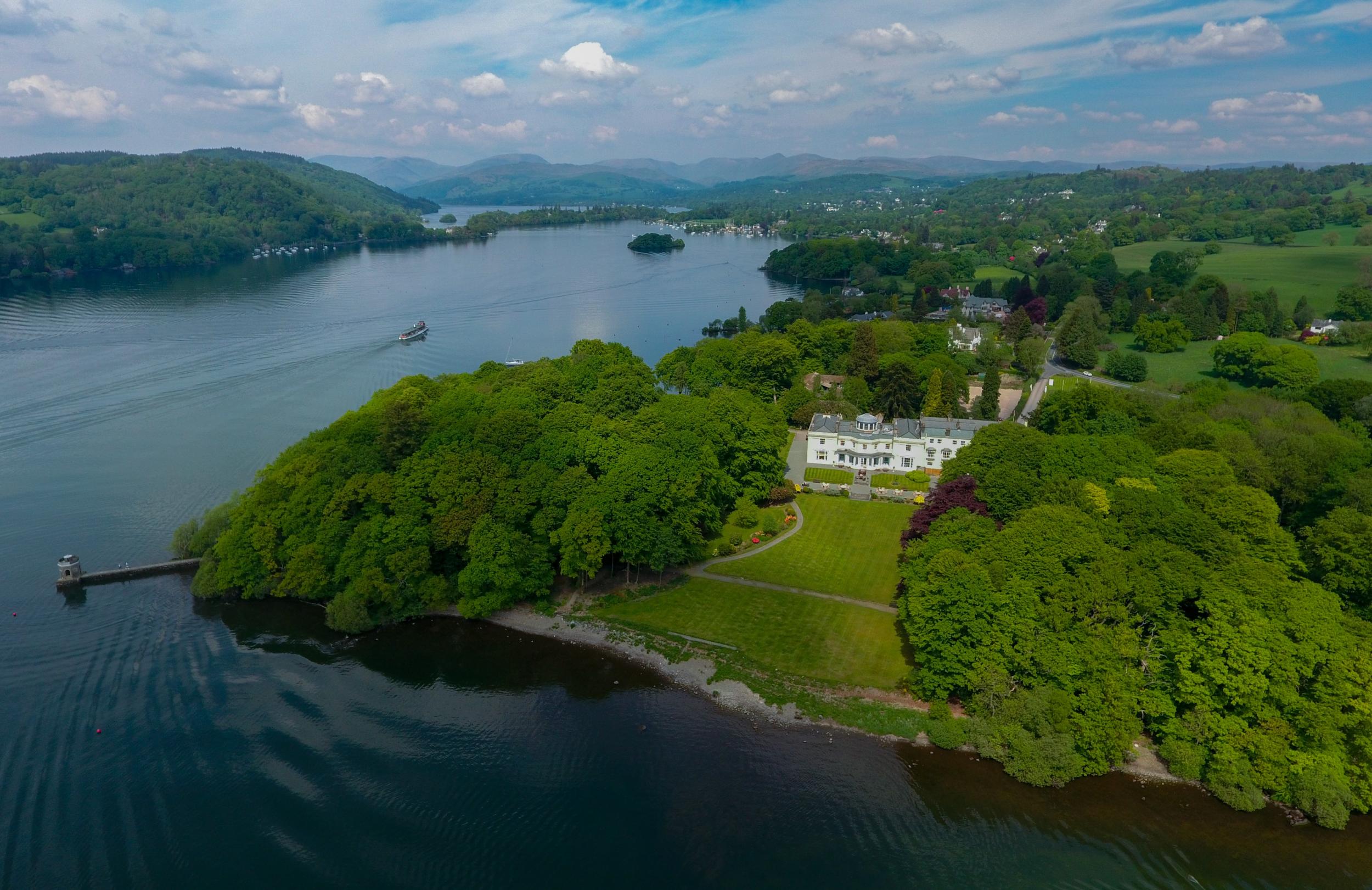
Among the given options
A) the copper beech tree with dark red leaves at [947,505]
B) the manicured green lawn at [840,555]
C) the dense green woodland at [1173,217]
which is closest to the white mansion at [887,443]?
the manicured green lawn at [840,555]

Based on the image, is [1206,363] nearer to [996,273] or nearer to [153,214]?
[996,273]

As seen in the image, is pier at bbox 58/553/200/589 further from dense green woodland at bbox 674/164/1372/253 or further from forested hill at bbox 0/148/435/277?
dense green woodland at bbox 674/164/1372/253

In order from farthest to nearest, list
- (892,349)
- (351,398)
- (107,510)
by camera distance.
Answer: (892,349), (351,398), (107,510)

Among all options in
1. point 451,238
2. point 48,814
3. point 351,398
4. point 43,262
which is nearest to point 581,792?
point 48,814

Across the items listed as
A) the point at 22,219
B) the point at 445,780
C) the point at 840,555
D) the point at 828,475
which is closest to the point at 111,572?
the point at 445,780

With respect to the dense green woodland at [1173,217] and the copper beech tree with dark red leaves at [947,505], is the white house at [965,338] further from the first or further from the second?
the dense green woodland at [1173,217]

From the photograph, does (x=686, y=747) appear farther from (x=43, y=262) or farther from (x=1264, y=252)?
(x=43, y=262)
